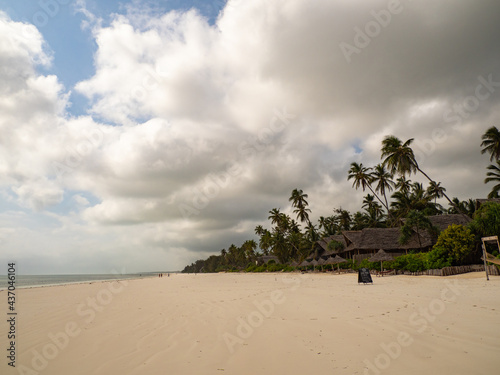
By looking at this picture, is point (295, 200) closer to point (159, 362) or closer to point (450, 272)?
point (450, 272)

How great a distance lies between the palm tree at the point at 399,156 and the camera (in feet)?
124

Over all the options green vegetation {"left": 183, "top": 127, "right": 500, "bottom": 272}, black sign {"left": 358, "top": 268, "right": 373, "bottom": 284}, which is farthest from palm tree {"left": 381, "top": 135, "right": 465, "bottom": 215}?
black sign {"left": 358, "top": 268, "right": 373, "bottom": 284}

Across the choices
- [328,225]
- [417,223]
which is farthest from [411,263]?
[328,225]

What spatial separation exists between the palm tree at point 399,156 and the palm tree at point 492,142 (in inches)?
285

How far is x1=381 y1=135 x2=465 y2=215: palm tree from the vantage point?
3788 centimetres

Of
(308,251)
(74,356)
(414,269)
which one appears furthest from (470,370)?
(308,251)

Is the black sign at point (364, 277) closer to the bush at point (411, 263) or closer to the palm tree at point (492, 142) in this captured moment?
the bush at point (411, 263)

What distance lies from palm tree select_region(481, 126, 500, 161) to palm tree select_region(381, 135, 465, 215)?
725 cm

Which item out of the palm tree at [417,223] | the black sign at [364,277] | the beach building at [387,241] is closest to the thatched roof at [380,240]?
the beach building at [387,241]

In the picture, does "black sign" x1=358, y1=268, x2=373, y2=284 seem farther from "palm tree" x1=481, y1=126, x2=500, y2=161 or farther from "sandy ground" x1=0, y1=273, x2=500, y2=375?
"palm tree" x1=481, y1=126, x2=500, y2=161

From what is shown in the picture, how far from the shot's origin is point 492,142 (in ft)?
118

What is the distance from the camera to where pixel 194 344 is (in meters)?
5.16

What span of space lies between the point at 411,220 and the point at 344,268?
11.7m

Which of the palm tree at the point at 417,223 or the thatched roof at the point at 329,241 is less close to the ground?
the palm tree at the point at 417,223
